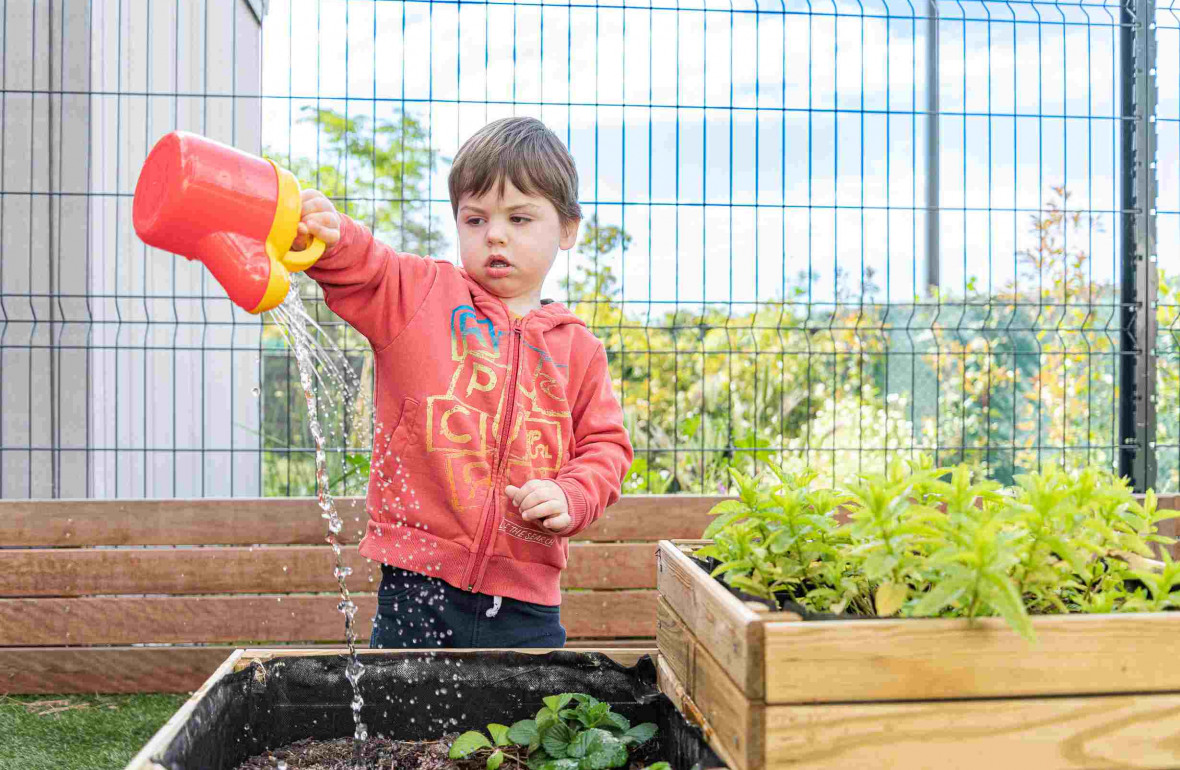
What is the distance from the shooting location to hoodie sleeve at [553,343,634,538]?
156 cm

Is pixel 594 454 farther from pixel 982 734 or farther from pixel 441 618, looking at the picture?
pixel 982 734

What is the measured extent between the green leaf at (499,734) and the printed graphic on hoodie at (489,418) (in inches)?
20.6

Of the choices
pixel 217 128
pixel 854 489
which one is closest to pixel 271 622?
pixel 854 489

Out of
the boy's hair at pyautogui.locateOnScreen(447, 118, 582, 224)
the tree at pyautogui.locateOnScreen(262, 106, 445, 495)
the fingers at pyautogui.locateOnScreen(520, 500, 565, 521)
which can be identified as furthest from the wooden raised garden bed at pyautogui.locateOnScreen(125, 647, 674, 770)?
the tree at pyautogui.locateOnScreen(262, 106, 445, 495)

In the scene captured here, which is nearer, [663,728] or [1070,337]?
[663,728]

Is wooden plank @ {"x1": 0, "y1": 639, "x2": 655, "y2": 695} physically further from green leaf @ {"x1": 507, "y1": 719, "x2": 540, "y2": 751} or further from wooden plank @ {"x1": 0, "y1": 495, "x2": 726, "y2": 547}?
green leaf @ {"x1": 507, "y1": 719, "x2": 540, "y2": 751}

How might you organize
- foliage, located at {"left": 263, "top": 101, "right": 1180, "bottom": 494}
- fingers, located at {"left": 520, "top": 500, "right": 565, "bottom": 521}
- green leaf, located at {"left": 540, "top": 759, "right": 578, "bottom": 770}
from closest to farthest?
green leaf, located at {"left": 540, "top": 759, "right": 578, "bottom": 770} < fingers, located at {"left": 520, "top": 500, "right": 565, "bottom": 521} < foliage, located at {"left": 263, "top": 101, "right": 1180, "bottom": 494}

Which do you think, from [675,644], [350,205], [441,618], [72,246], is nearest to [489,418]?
[441,618]

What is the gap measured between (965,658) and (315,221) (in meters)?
1.04

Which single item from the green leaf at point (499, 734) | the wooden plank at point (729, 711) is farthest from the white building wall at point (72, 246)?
the wooden plank at point (729, 711)

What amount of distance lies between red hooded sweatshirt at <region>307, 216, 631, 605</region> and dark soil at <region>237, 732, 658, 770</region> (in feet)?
1.56

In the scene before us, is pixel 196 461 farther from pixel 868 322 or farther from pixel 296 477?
pixel 868 322

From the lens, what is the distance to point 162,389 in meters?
4.91

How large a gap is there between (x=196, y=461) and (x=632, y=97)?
3588 mm
